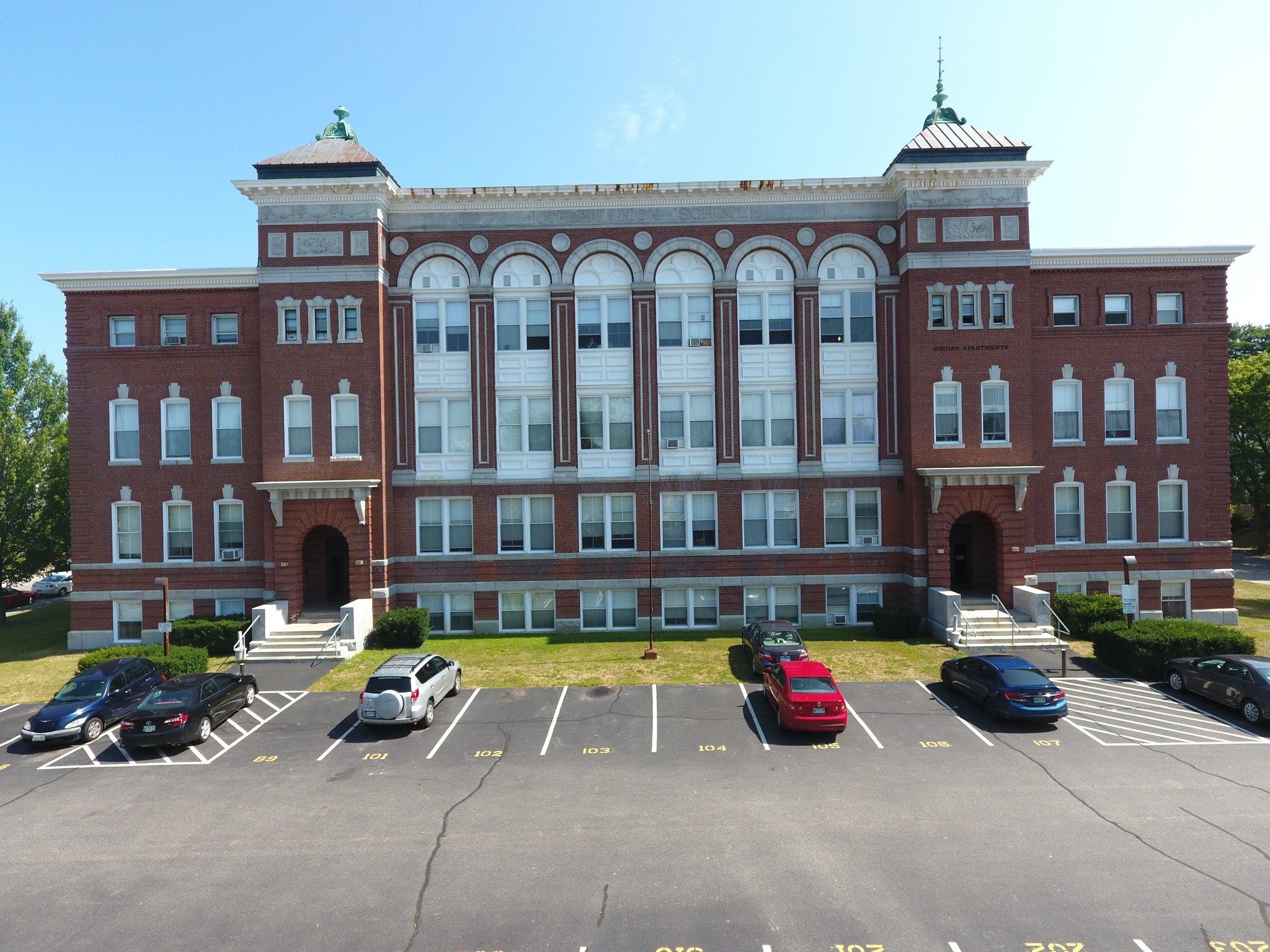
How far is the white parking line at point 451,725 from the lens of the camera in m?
16.0

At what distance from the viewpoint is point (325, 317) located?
2711 centimetres

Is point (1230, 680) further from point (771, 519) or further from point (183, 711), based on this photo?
point (183, 711)

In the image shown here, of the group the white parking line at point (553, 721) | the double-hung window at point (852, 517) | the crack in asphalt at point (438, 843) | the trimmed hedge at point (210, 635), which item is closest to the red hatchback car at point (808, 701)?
the white parking line at point (553, 721)

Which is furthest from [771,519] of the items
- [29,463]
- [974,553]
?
[29,463]

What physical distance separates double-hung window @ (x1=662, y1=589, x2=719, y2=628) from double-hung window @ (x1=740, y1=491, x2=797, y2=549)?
9.49ft

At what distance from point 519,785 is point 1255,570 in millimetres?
56621

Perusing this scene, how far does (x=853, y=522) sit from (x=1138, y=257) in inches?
654

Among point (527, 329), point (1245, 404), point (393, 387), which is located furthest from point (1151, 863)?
point (1245, 404)

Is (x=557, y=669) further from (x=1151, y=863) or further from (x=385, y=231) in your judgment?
(x=385, y=231)

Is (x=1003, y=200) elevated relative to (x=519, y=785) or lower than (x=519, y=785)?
elevated

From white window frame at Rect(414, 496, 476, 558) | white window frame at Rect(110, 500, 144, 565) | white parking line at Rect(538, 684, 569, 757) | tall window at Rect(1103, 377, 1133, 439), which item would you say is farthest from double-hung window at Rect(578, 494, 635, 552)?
tall window at Rect(1103, 377, 1133, 439)

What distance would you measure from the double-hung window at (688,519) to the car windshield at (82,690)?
19.4 m

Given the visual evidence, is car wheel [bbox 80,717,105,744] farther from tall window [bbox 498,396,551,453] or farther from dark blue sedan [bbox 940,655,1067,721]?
dark blue sedan [bbox 940,655,1067,721]

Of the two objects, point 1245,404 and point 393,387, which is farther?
point 1245,404
